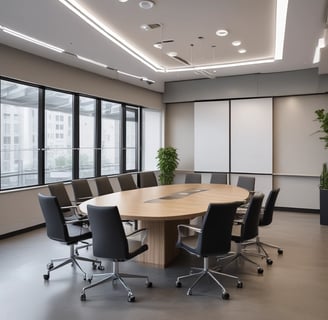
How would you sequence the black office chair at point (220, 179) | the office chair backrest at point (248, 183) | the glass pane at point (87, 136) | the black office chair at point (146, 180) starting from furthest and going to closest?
the glass pane at point (87, 136), the black office chair at point (220, 179), the black office chair at point (146, 180), the office chair backrest at point (248, 183)

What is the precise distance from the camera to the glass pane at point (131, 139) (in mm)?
8641

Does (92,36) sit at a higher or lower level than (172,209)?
higher

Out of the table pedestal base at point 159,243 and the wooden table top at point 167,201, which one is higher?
the wooden table top at point 167,201

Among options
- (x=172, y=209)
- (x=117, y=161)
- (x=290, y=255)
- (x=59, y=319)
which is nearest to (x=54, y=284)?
(x=59, y=319)

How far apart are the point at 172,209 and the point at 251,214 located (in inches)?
35.3

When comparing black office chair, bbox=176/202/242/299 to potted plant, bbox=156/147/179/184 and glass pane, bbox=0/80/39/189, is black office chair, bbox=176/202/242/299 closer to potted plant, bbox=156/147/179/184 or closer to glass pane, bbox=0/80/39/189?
glass pane, bbox=0/80/39/189

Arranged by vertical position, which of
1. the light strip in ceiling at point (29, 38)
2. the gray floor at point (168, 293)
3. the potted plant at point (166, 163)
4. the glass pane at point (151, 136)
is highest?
the light strip in ceiling at point (29, 38)

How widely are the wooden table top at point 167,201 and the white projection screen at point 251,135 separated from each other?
2.71 meters

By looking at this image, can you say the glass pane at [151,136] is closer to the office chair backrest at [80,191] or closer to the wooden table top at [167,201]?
the wooden table top at [167,201]

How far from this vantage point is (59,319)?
278 centimetres

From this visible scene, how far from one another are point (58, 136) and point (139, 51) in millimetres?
2305

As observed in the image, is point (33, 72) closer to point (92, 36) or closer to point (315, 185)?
point (92, 36)

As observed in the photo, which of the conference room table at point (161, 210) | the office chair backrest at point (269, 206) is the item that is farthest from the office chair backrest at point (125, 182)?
the office chair backrest at point (269, 206)

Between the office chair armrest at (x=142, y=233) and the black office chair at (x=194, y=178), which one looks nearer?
the office chair armrest at (x=142, y=233)
